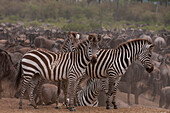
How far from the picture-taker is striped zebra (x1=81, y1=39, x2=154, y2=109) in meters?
7.67

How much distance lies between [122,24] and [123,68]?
178 ft

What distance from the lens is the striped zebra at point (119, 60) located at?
25.2 ft

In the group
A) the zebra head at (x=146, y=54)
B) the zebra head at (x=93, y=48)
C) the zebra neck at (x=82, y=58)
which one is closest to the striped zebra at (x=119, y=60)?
the zebra head at (x=146, y=54)

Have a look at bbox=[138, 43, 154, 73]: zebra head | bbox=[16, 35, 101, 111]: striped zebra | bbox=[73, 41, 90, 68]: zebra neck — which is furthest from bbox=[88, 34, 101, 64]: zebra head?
bbox=[138, 43, 154, 73]: zebra head

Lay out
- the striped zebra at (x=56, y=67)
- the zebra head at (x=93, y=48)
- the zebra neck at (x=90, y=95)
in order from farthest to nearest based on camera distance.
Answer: the zebra neck at (x=90, y=95), the striped zebra at (x=56, y=67), the zebra head at (x=93, y=48)

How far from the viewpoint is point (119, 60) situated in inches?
304

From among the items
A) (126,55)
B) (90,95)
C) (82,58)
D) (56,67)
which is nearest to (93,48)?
(82,58)

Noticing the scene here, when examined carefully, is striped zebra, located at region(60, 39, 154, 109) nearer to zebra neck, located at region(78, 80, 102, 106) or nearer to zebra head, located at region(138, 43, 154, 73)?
zebra head, located at region(138, 43, 154, 73)

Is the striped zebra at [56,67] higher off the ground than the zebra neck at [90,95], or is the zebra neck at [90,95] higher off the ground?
the striped zebra at [56,67]

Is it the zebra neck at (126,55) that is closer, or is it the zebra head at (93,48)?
the zebra head at (93,48)

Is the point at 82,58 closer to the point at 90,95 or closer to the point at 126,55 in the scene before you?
the point at 126,55

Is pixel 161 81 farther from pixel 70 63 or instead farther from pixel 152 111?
pixel 70 63

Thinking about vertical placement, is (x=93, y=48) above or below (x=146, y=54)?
above

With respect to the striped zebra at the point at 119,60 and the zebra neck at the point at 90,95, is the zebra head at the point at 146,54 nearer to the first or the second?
the striped zebra at the point at 119,60
